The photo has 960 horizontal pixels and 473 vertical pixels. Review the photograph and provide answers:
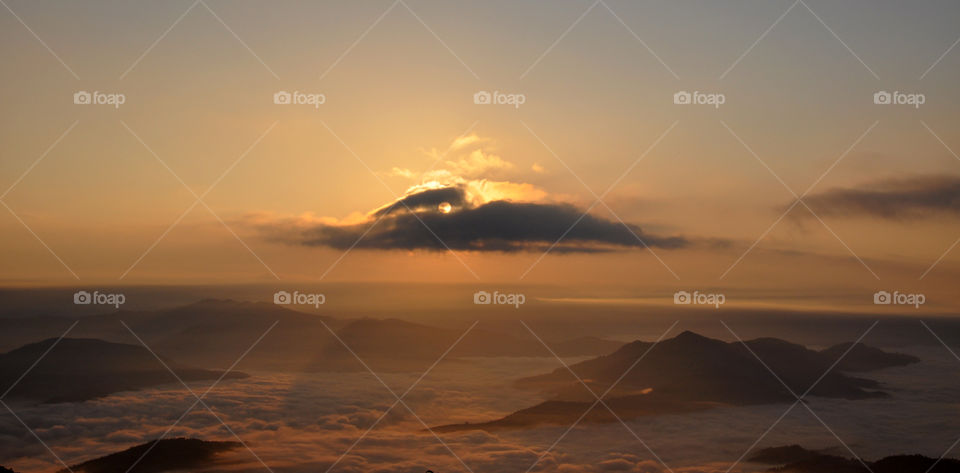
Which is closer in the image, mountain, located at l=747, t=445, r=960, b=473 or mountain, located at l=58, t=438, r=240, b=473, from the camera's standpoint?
mountain, located at l=747, t=445, r=960, b=473

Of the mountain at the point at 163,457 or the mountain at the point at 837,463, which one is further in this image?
the mountain at the point at 163,457

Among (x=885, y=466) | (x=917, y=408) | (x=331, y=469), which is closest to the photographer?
(x=331, y=469)

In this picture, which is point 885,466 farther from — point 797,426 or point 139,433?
point 139,433

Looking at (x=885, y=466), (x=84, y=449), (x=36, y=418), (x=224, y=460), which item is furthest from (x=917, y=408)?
(x=36, y=418)

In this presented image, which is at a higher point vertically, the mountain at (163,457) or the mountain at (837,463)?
the mountain at (163,457)

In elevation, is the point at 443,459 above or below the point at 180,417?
below
